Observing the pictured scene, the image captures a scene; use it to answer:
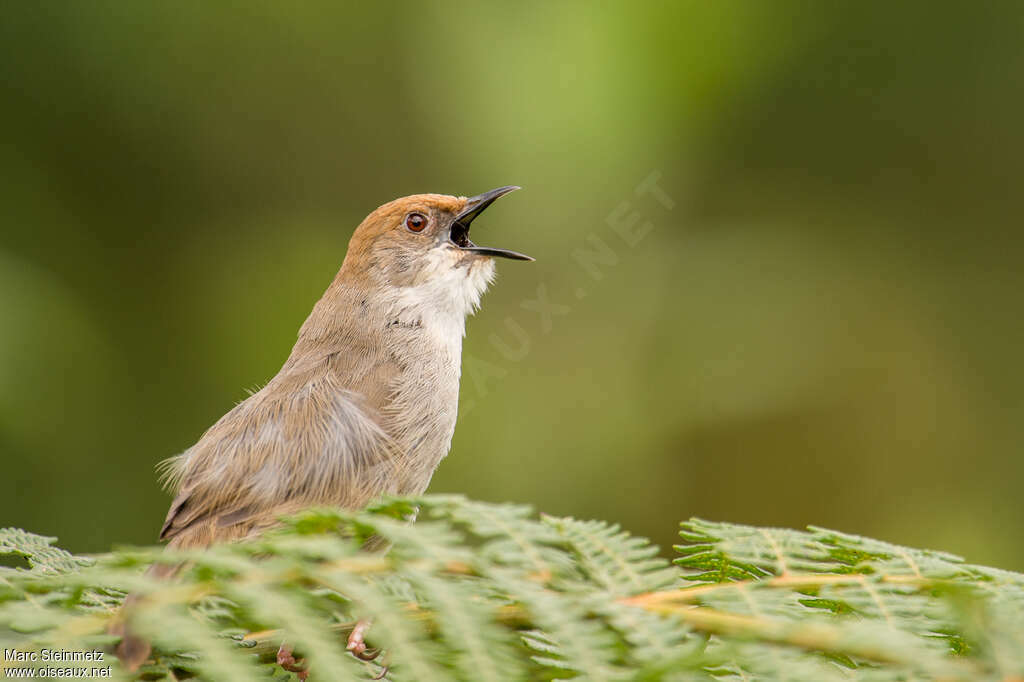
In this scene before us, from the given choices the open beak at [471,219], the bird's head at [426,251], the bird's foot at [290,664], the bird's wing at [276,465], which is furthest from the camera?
the open beak at [471,219]

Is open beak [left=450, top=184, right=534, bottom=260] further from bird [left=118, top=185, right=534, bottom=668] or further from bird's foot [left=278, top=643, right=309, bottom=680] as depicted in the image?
bird's foot [left=278, top=643, right=309, bottom=680]

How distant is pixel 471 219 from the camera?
4.30 m

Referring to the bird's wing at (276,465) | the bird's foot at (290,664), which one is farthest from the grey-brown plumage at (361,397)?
the bird's foot at (290,664)

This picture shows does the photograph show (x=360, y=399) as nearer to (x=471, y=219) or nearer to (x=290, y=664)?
(x=290, y=664)

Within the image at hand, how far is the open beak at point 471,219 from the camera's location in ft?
13.4

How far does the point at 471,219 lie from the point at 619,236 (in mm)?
950

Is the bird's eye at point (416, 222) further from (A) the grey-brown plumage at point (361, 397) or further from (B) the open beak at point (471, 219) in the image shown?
(B) the open beak at point (471, 219)

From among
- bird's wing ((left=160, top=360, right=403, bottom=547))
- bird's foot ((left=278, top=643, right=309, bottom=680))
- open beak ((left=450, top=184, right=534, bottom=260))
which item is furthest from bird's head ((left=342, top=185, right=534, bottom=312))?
bird's foot ((left=278, top=643, right=309, bottom=680))

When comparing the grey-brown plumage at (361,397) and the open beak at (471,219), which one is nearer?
the grey-brown plumage at (361,397)

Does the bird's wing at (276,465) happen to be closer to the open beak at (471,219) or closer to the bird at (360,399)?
the bird at (360,399)

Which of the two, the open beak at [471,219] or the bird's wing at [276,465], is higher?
the open beak at [471,219]

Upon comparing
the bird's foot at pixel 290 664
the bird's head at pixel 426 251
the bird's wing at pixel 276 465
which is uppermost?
the bird's head at pixel 426 251

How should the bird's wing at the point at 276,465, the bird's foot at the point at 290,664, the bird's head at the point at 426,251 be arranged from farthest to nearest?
1. the bird's head at the point at 426,251
2. the bird's wing at the point at 276,465
3. the bird's foot at the point at 290,664

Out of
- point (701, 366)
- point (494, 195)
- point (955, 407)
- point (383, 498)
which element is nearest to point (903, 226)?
point (955, 407)
